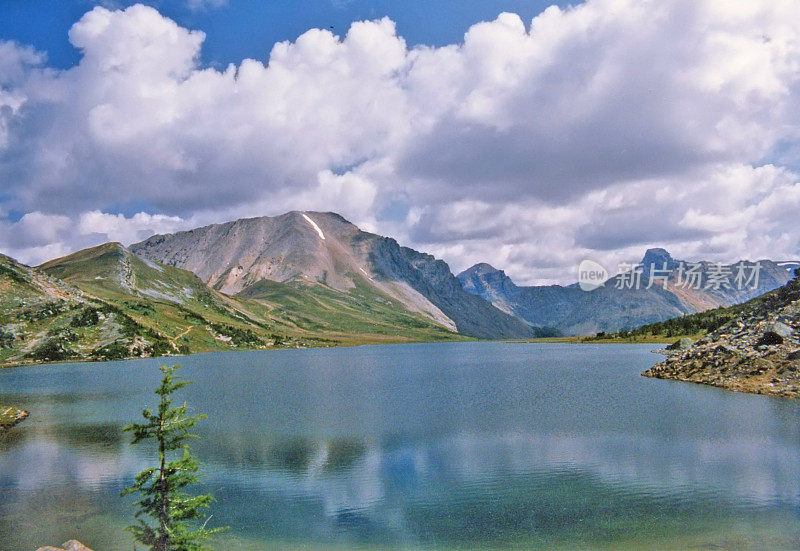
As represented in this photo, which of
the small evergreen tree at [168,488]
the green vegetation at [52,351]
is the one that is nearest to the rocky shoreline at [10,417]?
the small evergreen tree at [168,488]

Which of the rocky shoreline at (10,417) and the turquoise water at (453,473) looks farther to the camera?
the rocky shoreline at (10,417)

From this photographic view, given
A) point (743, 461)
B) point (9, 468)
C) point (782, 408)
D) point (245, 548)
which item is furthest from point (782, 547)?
point (9, 468)

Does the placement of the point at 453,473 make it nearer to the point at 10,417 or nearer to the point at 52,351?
the point at 10,417

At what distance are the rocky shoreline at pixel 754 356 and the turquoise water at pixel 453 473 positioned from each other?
7.43m

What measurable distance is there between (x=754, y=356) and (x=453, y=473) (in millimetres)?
66135

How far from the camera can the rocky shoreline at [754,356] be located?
242 ft

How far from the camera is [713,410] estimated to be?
61.4 m

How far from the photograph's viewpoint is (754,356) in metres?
80.2

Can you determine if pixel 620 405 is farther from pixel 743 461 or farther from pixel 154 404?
pixel 154 404

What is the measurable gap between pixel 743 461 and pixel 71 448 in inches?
2405

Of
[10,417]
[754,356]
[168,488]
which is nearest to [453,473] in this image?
[168,488]

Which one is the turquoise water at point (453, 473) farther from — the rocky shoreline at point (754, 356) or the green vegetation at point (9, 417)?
the rocky shoreline at point (754, 356)

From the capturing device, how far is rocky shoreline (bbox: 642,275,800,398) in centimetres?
7362

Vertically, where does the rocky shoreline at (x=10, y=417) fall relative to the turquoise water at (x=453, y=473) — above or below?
below
